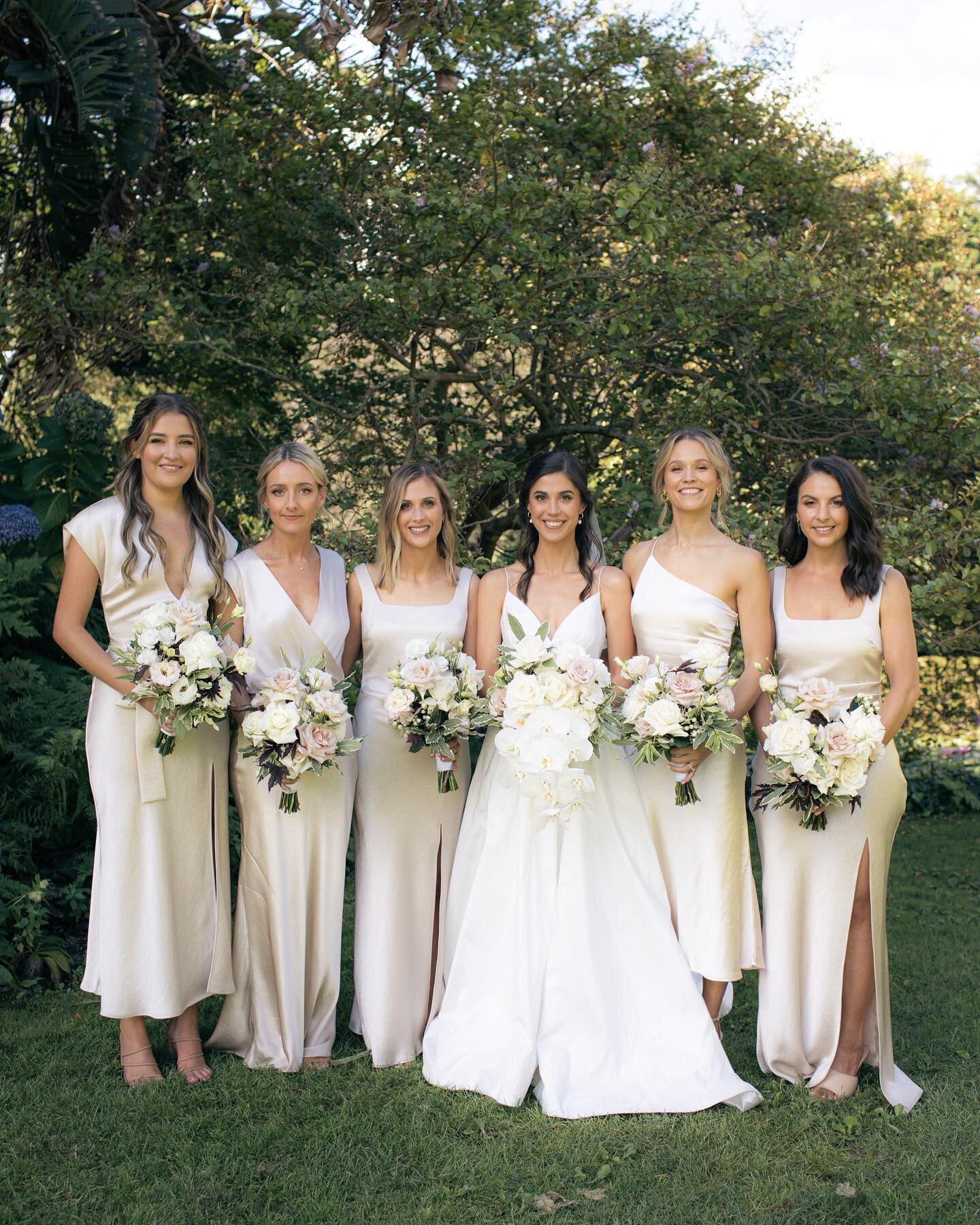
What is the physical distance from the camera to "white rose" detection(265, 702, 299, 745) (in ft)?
13.7

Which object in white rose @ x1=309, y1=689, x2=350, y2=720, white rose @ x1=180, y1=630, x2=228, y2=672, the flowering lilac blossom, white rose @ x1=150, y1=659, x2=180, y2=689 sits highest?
the flowering lilac blossom

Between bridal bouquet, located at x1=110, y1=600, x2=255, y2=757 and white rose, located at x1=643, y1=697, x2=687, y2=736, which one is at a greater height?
bridal bouquet, located at x1=110, y1=600, x2=255, y2=757

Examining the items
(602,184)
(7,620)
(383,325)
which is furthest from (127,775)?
(602,184)

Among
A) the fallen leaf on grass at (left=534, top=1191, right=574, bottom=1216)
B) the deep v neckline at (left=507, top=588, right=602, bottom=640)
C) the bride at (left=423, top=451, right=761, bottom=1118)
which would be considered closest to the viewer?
the fallen leaf on grass at (left=534, top=1191, right=574, bottom=1216)

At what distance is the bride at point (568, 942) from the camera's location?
430 cm

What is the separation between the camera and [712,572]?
15.3 ft

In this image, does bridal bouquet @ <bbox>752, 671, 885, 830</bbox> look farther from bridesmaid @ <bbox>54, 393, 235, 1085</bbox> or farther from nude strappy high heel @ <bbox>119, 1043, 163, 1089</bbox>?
nude strappy high heel @ <bbox>119, 1043, 163, 1089</bbox>

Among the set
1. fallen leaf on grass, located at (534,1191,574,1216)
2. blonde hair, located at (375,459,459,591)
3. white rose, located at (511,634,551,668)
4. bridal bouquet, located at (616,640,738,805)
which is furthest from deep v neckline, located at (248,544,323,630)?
fallen leaf on grass, located at (534,1191,574,1216)

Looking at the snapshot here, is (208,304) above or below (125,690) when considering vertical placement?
above

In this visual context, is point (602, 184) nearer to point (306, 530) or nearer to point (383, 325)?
point (383, 325)

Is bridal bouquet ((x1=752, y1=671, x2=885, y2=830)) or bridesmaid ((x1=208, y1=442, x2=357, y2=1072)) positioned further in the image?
bridesmaid ((x1=208, y1=442, x2=357, y2=1072))

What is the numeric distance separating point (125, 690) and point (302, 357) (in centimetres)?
506

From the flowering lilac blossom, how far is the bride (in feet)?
10.9

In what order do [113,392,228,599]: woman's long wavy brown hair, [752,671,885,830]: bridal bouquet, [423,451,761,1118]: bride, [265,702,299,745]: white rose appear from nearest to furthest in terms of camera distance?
[752,671,885,830]: bridal bouquet → [265,702,299,745]: white rose → [423,451,761,1118]: bride → [113,392,228,599]: woman's long wavy brown hair
